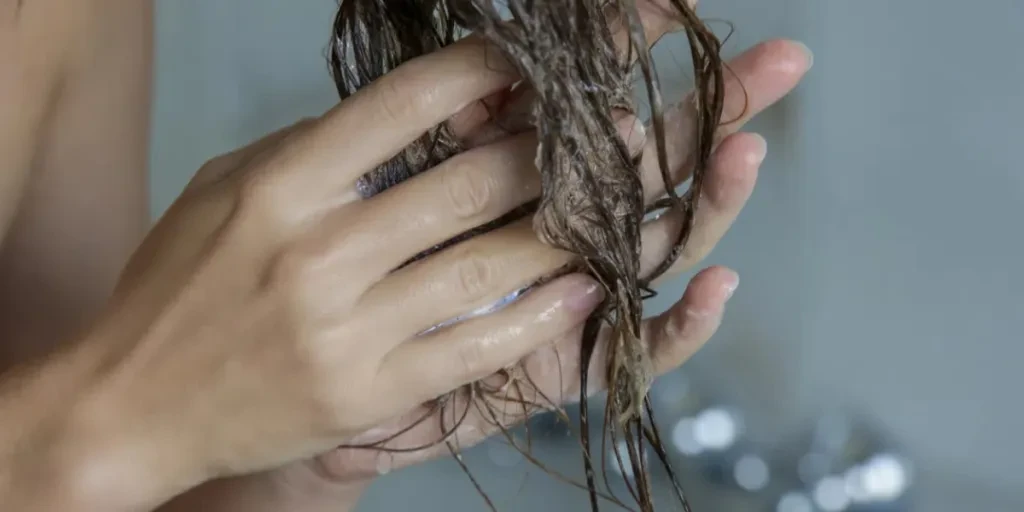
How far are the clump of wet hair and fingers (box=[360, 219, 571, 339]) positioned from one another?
20mm

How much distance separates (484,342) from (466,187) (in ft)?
0.32

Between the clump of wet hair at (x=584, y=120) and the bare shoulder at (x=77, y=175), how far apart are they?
0.88 ft

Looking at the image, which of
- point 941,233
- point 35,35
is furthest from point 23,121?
point 941,233

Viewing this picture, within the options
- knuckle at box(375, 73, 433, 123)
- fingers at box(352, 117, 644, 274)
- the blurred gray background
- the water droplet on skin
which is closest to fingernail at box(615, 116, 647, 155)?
fingers at box(352, 117, 644, 274)

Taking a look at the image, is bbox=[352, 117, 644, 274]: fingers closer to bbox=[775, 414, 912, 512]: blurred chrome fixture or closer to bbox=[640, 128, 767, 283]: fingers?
bbox=[640, 128, 767, 283]: fingers

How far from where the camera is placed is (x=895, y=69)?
1036 mm

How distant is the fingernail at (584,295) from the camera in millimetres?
494

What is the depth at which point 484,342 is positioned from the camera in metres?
0.48

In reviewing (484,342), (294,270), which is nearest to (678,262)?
(484,342)

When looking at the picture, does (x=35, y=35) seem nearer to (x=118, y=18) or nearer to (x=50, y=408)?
(x=118, y=18)

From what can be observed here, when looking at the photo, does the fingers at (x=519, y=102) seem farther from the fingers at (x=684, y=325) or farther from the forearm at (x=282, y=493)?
the forearm at (x=282, y=493)

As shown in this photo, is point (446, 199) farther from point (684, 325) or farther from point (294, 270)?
point (684, 325)

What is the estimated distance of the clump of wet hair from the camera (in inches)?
15.0

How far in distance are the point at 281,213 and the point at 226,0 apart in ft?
2.83
